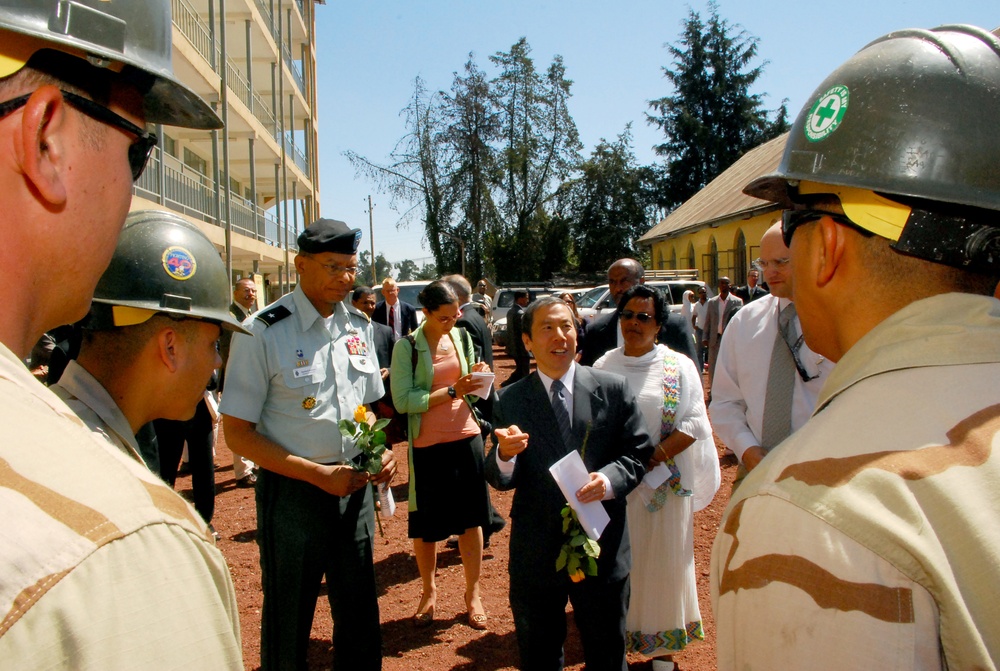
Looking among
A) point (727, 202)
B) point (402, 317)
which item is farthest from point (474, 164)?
point (402, 317)

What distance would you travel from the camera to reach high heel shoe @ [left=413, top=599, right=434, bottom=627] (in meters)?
4.69

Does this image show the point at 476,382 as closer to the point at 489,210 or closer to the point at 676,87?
the point at 489,210

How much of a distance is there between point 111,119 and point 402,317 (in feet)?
27.7

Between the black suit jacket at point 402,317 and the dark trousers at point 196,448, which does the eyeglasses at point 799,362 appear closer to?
the dark trousers at point 196,448

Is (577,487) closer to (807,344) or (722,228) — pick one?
(807,344)

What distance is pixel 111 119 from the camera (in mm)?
1009

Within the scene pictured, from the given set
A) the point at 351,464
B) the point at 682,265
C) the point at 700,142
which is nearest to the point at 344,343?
the point at 351,464

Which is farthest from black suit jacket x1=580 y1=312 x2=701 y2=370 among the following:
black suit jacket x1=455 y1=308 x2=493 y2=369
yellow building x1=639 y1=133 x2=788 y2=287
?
yellow building x1=639 y1=133 x2=788 y2=287

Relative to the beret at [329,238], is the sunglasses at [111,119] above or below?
below

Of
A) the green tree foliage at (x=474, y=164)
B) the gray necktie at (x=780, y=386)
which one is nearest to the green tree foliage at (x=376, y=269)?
the green tree foliage at (x=474, y=164)

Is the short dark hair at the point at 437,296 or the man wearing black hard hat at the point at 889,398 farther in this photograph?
the short dark hair at the point at 437,296

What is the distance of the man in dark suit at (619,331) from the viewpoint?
4.81 metres

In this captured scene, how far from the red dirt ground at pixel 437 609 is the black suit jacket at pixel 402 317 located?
Answer: 2.78m

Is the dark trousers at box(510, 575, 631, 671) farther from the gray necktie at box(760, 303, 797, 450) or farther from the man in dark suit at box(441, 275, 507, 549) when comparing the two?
the man in dark suit at box(441, 275, 507, 549)
